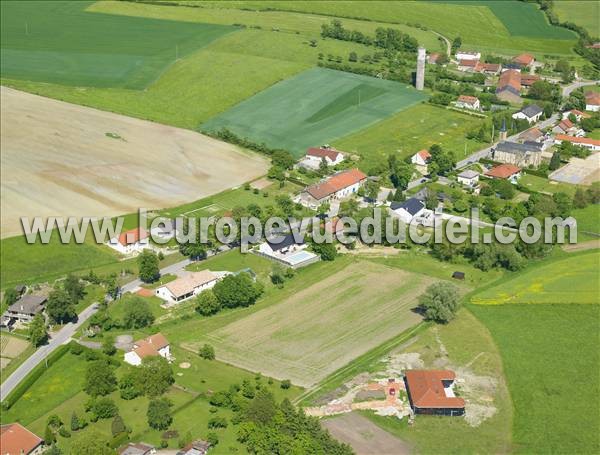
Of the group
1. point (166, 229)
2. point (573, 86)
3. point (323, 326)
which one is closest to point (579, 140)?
point (573, 86)

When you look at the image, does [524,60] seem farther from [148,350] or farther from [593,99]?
[148,350]

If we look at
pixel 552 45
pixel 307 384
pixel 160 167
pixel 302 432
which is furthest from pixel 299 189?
pixel 552 45

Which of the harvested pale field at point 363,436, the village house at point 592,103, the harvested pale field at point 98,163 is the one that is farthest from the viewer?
the village house at point 592,103

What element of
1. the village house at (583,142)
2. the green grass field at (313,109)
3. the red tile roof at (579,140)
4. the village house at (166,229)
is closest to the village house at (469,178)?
the village house at (583,142)

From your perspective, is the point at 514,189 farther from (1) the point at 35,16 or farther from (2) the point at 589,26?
(1) the point at 35,16

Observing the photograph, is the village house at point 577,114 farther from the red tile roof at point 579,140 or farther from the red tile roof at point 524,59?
the red tile roof at point 524,59

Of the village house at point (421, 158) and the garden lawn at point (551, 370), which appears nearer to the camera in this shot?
the garden lawn at point (551, 370)
